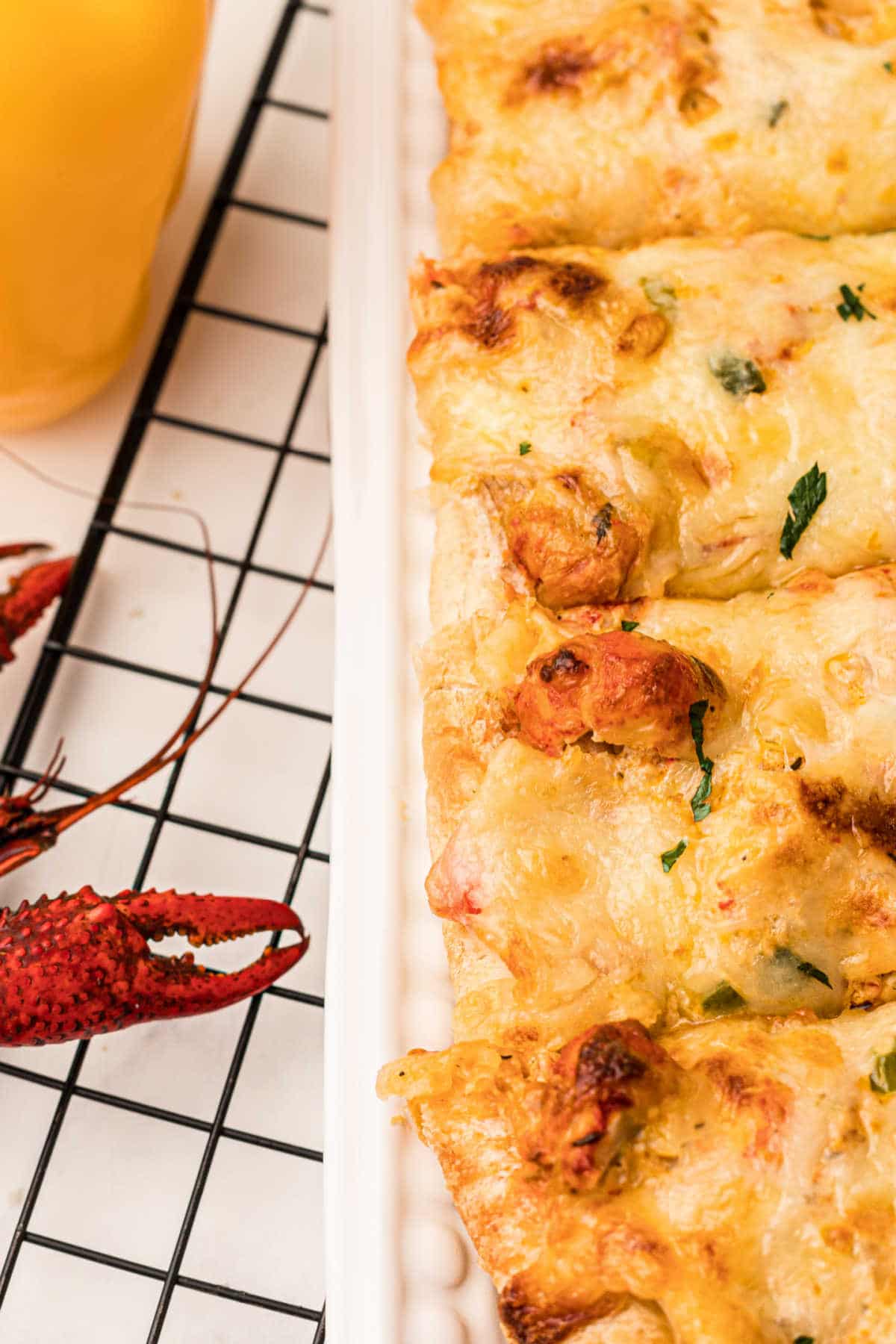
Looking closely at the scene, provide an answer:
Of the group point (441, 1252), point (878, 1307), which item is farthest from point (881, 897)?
point (441, 1252)

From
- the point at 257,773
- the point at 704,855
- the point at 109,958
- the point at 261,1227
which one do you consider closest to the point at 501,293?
the point at 704,855

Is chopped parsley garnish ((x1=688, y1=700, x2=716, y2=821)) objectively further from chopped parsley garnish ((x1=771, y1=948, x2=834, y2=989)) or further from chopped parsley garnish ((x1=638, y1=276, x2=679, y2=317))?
chopped parsley garnish ((x1=638, y1=276, x2=679, y2=317))

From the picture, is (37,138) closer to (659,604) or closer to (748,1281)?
(659,604)

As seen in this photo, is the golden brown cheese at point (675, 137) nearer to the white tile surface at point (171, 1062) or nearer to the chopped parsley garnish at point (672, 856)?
the chopped parsley garnish at point (672, 856)

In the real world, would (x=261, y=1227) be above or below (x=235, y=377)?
below

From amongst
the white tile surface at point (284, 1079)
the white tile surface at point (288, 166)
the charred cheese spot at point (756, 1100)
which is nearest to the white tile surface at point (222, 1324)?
the white tile surface at point (284, 1079)

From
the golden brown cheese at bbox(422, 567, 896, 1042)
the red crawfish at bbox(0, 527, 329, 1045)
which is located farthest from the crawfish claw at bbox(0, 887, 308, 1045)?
the golden brown cheese at bbox(422, 567, 896, 1042)

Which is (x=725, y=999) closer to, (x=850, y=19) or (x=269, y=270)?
(x=850, y=19)
